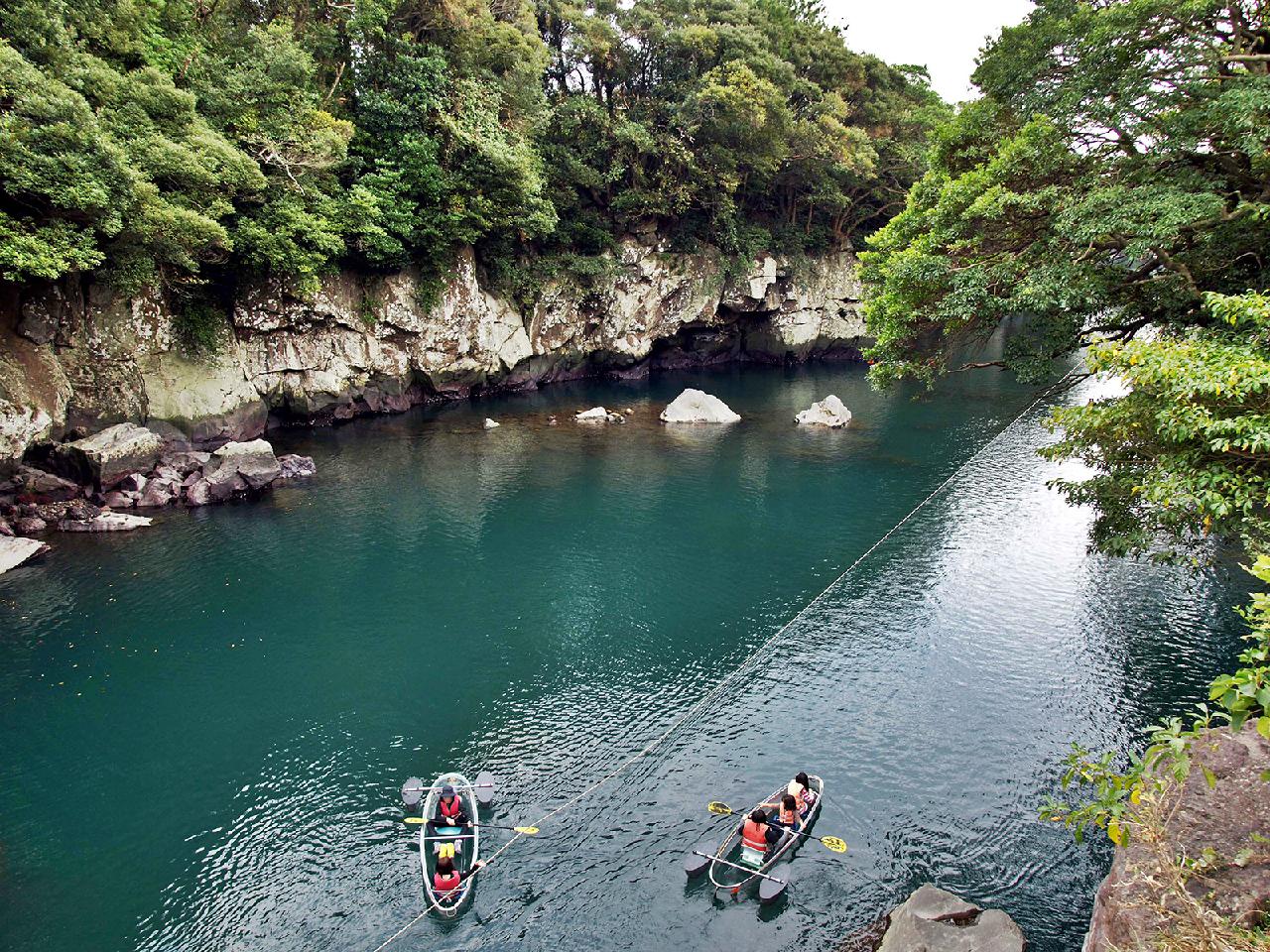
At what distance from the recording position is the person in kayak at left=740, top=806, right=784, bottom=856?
10141 mm

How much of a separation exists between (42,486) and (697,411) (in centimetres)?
2588

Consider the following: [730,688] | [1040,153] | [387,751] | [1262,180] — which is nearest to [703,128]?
[1040,153]

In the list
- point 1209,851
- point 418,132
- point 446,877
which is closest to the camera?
point 1209,851

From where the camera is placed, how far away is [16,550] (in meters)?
18.9

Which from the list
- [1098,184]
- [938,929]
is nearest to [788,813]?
[938,929]

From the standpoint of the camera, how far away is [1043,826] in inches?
427

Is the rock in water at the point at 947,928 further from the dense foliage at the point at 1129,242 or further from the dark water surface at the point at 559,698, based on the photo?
the dense foliage at the point at 1129,242

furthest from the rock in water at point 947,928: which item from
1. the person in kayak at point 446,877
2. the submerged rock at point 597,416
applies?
the submerged rock at point 597,416

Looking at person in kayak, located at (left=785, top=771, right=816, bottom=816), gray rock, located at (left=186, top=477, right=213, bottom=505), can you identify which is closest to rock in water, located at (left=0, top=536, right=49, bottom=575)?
gray rock, located at (left=186, top=477, right=213, bottom=505)

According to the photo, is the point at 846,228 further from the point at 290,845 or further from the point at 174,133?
the point at 290,845

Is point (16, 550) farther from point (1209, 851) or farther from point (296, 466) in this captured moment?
point (1209, 851)

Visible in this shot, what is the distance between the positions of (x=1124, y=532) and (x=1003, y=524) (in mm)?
8478

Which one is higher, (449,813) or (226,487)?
(226,487)

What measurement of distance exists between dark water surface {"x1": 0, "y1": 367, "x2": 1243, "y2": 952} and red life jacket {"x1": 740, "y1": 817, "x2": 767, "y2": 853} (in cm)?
76
